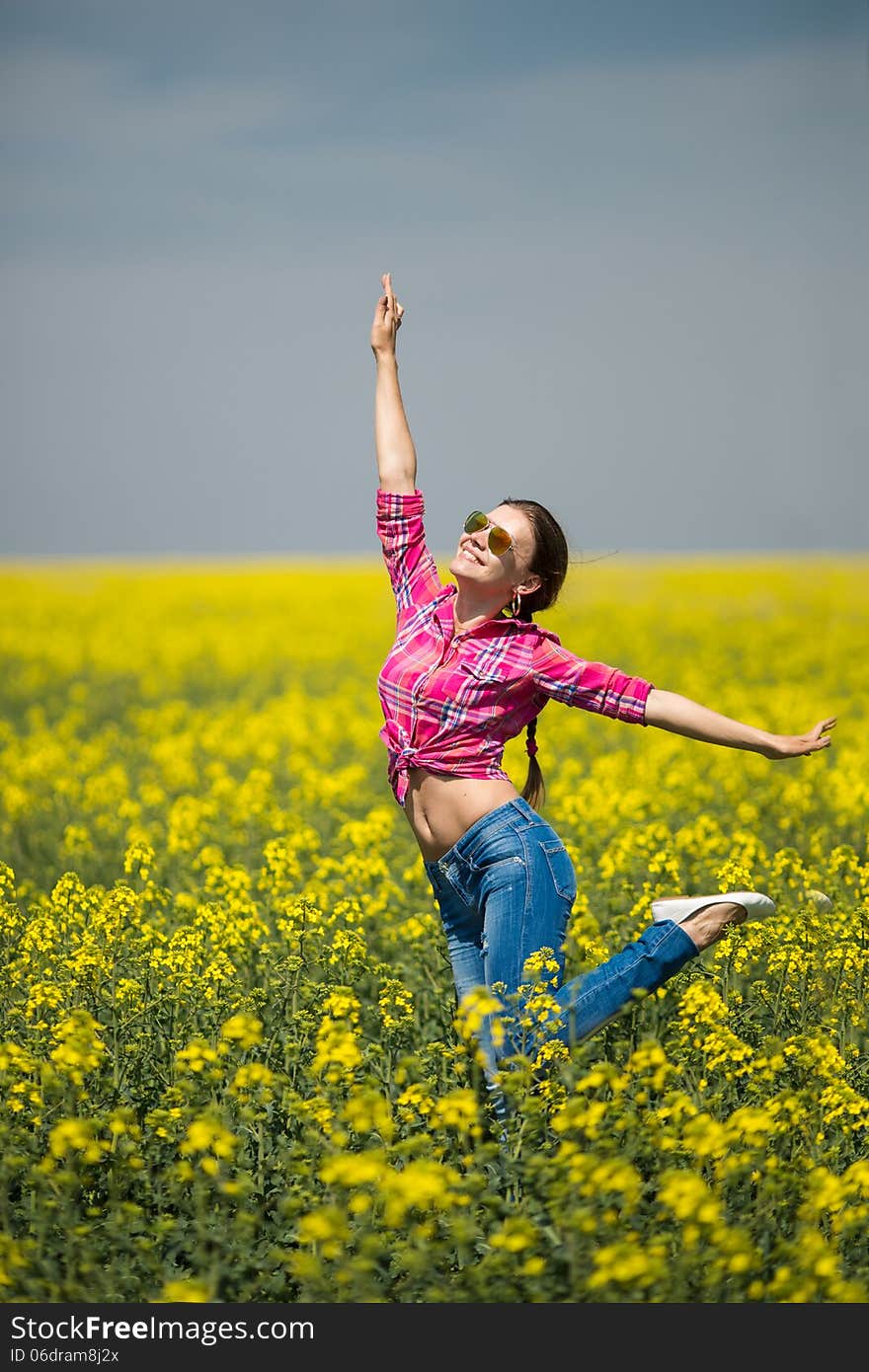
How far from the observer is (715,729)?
4.30 meters

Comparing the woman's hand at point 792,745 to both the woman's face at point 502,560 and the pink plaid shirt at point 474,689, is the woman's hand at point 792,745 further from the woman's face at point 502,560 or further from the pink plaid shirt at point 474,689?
the woman's face at point 502,560

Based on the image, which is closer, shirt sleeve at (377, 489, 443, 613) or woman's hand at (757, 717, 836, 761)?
woman's hand at (757, 717, 836, 761)

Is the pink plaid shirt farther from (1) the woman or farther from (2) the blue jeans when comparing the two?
(2) the blue jeans

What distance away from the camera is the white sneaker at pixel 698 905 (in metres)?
4.56

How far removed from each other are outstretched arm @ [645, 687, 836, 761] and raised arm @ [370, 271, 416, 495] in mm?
1124

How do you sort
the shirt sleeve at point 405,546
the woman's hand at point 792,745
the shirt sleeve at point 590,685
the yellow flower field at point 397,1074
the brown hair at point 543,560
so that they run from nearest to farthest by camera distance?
1. the yellow flower field at point 397,1074
2. the woman's hand at point 792,745
3. the shirt sleeve at point 590,685
4. the brown hair at point 543,560
5. the shirt sleeve at point 405,546

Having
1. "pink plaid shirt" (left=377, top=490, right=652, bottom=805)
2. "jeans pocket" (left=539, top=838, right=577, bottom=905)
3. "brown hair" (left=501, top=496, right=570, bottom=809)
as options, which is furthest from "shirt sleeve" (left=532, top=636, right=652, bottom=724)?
"jeans pocket" (left=539, top=838, right=577, bottom=905)

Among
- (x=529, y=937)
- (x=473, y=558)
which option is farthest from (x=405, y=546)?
(x=529, y=937)

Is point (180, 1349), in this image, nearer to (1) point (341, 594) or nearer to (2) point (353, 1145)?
(2) point (353, 1145)

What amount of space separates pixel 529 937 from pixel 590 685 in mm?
781

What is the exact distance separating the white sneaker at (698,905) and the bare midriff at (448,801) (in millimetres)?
600

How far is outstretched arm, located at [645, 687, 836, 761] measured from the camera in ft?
14.1

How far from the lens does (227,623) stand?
2772 centimetres

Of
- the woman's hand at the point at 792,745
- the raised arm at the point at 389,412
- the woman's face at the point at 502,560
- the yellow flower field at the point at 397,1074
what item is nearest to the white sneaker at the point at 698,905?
the yellow flower field at the point at 397,1074
